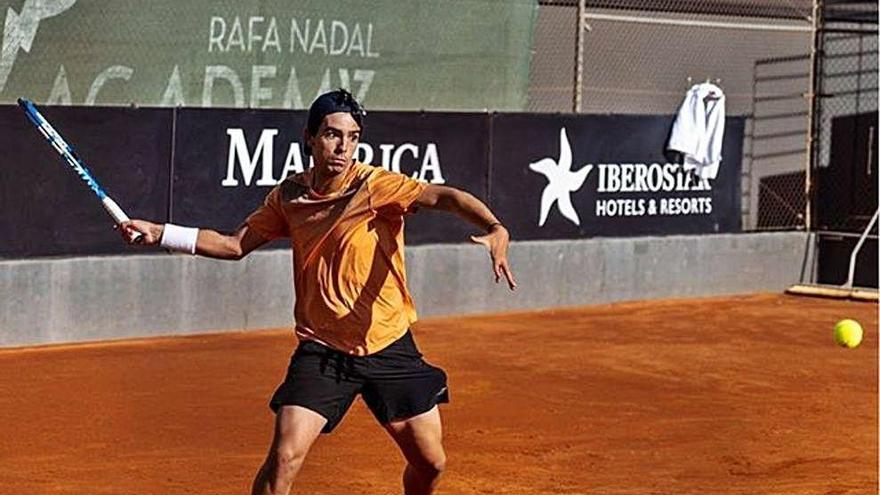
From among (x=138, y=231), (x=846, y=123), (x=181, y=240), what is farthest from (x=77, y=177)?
(x=846, y=123)

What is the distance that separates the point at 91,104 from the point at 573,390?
462 cm

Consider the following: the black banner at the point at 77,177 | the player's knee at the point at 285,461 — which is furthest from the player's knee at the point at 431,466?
the black banner at the point at 77,177

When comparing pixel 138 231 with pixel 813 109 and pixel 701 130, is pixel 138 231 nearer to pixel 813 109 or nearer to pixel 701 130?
pixel 701 130

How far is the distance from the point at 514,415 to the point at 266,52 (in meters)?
5.23

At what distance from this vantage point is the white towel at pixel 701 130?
17438 millimetres

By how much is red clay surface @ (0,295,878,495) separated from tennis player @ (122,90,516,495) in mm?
2044

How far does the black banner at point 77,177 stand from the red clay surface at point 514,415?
86cm

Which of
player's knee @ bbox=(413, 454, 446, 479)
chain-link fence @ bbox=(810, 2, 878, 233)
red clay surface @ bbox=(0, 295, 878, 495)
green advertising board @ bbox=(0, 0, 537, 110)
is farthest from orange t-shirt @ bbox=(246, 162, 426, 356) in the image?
chain-link fence @ bbox=(810, 2, 878, 233)

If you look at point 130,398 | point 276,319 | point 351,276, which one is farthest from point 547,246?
point 351,276

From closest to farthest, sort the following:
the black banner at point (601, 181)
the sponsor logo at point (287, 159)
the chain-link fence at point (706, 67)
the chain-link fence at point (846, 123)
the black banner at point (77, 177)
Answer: the black banner at point (77, 177) → the sponsor logo at point (287, 159) → the black banner at point (601, 181) → the chain-link fence at point (706, 67) → the chain-link fence at point (846, 123)

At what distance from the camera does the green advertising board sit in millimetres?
13344

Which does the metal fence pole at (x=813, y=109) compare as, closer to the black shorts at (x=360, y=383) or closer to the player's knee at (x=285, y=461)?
the black shorts at (x=360, y=383)

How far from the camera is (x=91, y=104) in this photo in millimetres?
13500

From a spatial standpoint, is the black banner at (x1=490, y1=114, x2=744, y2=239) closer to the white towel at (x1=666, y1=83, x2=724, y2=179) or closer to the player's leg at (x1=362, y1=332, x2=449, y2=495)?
the white towel at (x1=666, y1=83, x2=724, y2=179)
